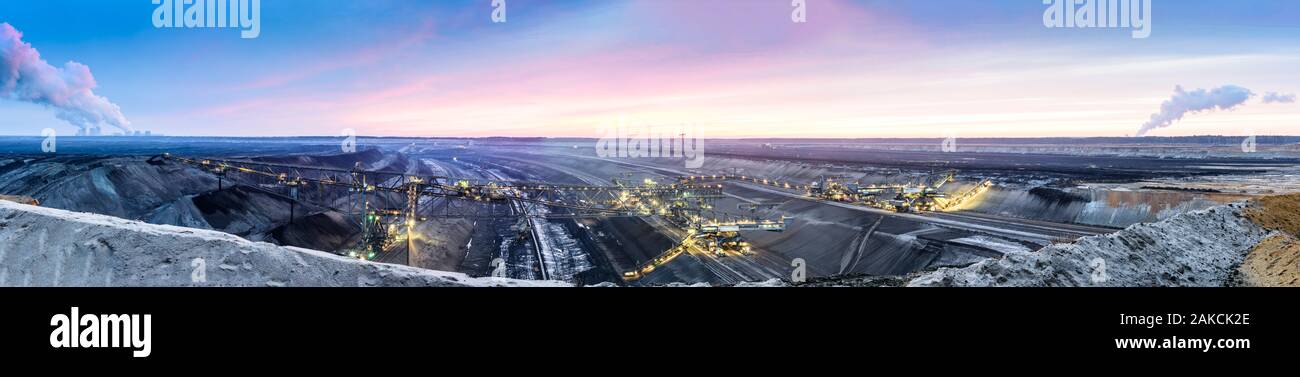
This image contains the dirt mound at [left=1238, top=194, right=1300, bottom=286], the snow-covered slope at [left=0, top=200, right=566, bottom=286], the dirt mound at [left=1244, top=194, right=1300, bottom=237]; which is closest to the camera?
the snow-covered slope at [left=0, top=200, right=566, bottom=286]

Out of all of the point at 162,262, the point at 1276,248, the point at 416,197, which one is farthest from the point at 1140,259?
the point at 416,197

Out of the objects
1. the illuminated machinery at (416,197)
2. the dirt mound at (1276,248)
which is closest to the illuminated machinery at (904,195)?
the illuminated machinery at (416,197)

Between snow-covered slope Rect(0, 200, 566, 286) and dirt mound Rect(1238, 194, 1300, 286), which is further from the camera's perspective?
dirt mound Rect(1238, 194, 1300, 286)

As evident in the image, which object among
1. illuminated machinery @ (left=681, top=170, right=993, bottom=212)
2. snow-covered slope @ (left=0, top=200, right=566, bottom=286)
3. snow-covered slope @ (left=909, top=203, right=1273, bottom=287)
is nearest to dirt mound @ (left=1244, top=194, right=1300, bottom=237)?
snow-covered slope @ (left=909, top=203, right=1273, bottom=287)

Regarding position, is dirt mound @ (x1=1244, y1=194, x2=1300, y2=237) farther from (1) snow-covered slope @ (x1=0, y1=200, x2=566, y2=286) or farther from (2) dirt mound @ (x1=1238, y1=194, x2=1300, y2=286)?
(1) snow-covered slope @ (x1=0, y1=200, x2=566, y2=286)

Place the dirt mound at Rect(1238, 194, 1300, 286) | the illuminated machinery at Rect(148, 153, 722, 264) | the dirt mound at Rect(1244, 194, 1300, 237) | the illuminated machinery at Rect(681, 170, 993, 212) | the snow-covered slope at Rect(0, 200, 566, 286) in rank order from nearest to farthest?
the snow-covered slope at Rect(0, 200, 566, 286) → the dirt mound at Rect(1238, 194, 1300, 286) → the dirt mound at Rect(1244, 194, 1300, 237) → the illuminated machinery at Rect(148, 153, 722, 264) → the illuminated machinery at Rect(681, 170, 993, 212)

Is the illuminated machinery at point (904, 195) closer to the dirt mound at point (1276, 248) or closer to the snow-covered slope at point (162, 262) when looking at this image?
the dirt mound at point (1276, 248)

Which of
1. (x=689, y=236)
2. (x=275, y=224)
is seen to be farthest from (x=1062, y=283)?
(x=275, y=224)
